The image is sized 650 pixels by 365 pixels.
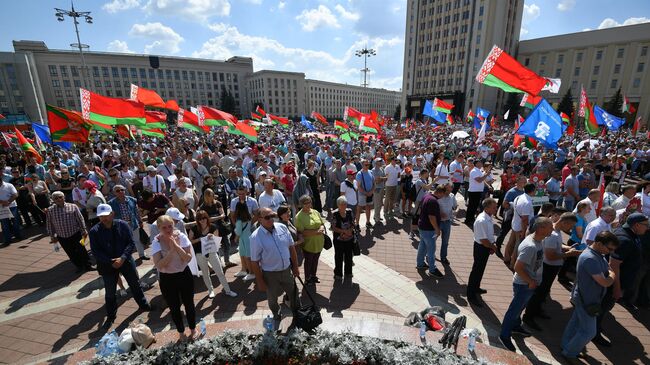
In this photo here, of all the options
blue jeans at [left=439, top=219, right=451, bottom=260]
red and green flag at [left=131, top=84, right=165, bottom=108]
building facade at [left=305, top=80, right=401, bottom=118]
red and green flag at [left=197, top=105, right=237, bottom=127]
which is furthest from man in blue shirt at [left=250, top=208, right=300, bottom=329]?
building facade at [left=305, top=80, right=401, bottom=118]

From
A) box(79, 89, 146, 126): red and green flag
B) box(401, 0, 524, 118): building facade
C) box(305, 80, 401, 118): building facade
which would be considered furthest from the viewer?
box(305, 80, 401, 118): building facade

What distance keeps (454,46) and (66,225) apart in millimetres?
76062

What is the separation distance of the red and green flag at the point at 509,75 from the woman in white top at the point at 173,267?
7.87m

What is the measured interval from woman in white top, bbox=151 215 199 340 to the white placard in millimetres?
878

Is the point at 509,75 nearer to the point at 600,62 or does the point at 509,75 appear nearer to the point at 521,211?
the point at 521,211

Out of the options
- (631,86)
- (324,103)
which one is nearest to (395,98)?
(324,103)

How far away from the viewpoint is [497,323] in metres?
4.58

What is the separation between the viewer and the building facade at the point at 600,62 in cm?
5484

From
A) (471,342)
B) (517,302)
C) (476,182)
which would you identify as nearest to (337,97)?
(476,182)

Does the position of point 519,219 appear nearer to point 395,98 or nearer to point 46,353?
point 46,353

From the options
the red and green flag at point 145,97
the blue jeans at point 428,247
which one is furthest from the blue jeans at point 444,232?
the red and green flag at point 145,97

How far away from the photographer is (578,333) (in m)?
3.64

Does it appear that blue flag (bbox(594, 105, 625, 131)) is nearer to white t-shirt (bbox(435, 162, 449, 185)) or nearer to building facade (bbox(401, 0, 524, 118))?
white t-shirt (bbox(435, 162, 449, 185))

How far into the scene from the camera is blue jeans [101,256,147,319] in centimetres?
460
